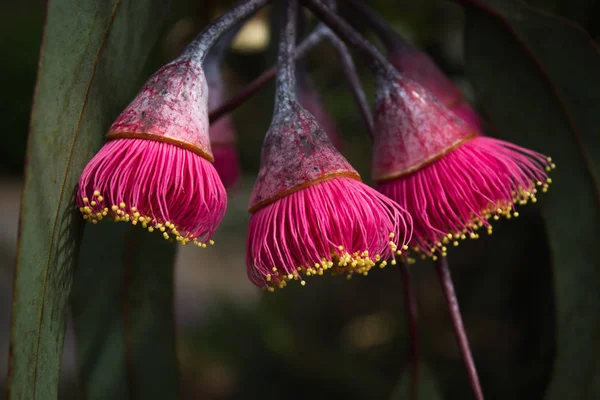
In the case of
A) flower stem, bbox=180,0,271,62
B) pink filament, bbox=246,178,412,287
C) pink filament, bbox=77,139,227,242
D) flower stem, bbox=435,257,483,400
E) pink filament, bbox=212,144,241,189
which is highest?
flower stem, bbox=180,0,271,62

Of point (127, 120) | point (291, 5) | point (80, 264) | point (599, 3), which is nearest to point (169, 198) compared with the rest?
point (127, 120)

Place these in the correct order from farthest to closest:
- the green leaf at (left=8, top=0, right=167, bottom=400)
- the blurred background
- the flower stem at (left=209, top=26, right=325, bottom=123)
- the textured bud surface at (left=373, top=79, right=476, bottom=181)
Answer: the blurred background
the flower stem at (left=209, top=26, right=325, bottom=123)
the textured bud surface at (left=373, top=79, right=476, bottom=181)
the green leaf at (left=8, top=0, right=167, bottom=400)

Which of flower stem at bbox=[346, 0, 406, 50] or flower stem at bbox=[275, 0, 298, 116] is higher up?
flower stem at bbox=[346, 0, 406, 50]

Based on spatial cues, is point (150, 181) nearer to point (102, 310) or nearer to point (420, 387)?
point (102, 310)

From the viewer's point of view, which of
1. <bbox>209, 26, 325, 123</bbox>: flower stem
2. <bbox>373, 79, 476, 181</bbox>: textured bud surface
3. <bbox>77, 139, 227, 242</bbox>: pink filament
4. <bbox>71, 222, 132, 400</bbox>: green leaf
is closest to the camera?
<bbox>77, 139, 227, 242</bbox>: pink filament

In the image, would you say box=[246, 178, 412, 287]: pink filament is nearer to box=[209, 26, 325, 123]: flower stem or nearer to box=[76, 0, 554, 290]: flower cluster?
box=[76, 0, 554, 290]: flower cluster

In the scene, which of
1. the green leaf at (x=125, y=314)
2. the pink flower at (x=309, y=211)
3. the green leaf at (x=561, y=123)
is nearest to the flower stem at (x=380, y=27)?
the green leaf at (x=561, y=123)

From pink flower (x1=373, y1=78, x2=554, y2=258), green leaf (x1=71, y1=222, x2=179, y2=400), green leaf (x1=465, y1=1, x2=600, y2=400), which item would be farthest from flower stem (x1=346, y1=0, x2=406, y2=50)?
green leaf (x1=71, y1=222, x2=179, y2=400)
